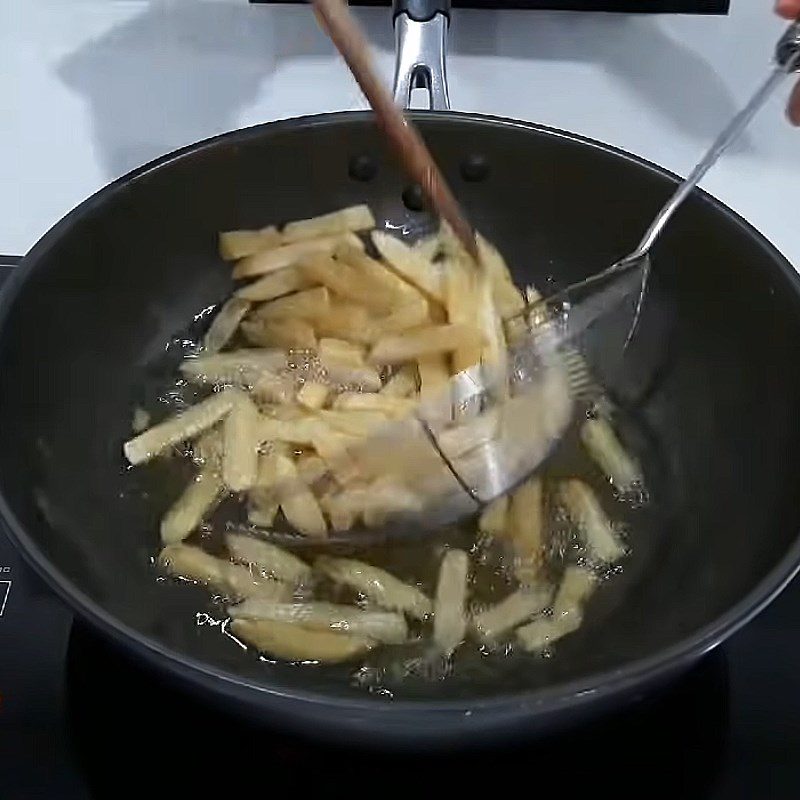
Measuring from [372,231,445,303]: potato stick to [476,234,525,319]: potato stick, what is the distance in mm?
40

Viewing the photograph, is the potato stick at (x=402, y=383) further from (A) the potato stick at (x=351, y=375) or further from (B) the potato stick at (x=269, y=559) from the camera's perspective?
(B) the potato stick at (x=269, y=559)

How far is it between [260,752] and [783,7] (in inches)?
27.4

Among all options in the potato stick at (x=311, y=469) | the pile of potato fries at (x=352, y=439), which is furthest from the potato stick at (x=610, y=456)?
the potato stick at (x=311, y=469)

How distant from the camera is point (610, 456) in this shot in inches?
33.5

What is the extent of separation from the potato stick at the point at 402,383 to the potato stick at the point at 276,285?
11cm

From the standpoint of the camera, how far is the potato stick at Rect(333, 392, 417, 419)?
0.82m

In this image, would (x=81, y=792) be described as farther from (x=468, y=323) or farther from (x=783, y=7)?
(x=783, y=7)

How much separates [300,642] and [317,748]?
0.21ft

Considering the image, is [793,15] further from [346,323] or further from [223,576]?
[223,576]

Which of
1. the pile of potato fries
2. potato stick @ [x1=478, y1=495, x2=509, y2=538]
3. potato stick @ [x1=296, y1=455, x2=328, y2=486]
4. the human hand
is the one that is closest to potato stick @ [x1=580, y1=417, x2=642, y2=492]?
the pile of potato fries

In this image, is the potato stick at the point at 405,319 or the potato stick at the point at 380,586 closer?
the potato stick at the point at 380,586

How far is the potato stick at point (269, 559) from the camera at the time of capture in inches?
29.8

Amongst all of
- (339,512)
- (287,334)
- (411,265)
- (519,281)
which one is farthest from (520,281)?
(339,512)

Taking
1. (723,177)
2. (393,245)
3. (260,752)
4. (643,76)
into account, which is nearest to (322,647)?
(260,752)
